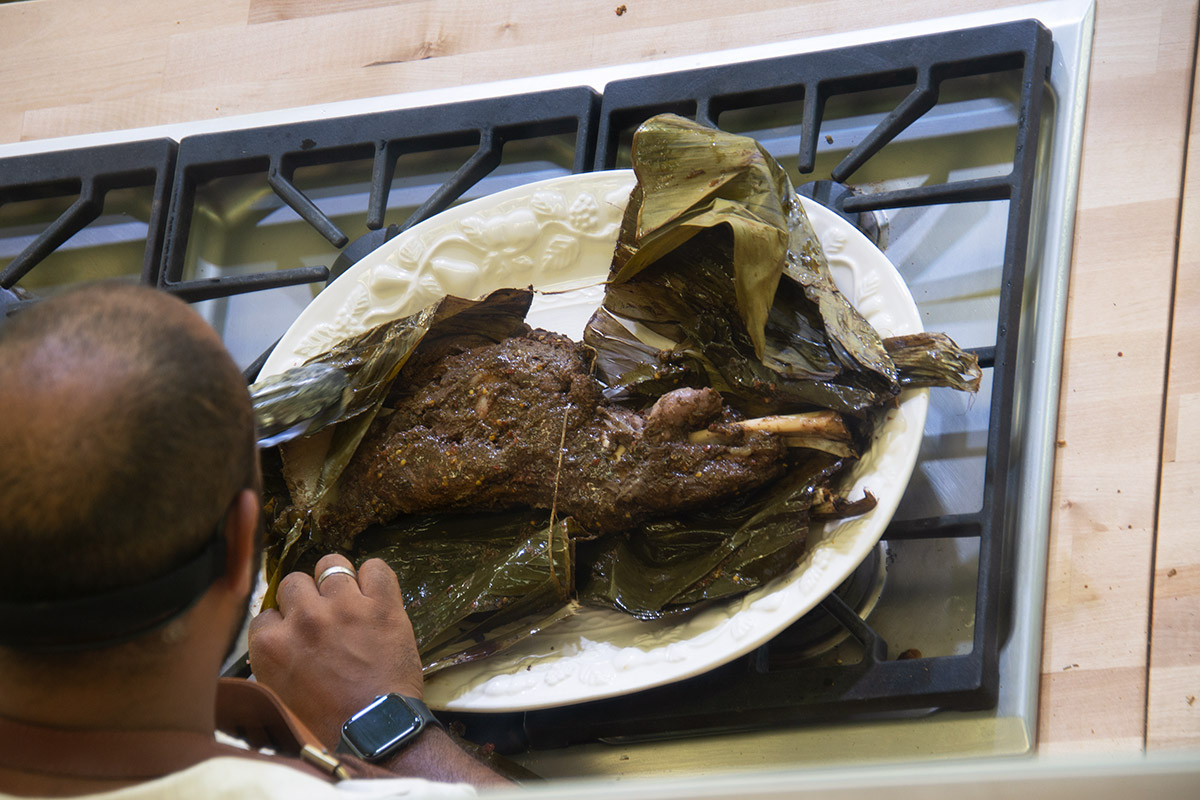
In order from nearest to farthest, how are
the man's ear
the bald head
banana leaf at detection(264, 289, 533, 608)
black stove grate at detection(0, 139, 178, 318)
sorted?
the bald head < the man's ear < banana leaf at detection(264, 289, 533, 608) < black stove grate at detection(0, 139, 178, 318)

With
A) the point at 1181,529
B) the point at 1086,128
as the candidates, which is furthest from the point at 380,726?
the point at 1086,128

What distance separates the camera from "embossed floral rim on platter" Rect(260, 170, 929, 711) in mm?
1037

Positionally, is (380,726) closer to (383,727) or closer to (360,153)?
(383,727)

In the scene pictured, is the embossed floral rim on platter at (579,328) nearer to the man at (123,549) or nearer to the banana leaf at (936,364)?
the banana leaf at (936,364)

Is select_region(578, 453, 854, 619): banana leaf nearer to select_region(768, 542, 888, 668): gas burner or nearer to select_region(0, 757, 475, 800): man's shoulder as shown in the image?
select_region(768, 542, 888, 668): gas burner

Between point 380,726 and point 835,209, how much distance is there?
0.88 m

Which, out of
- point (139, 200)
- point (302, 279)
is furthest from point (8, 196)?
point (302, 279)

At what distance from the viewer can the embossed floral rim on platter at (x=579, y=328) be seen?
3.40ft

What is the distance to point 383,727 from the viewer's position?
3.13 feet

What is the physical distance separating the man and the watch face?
0.20 m

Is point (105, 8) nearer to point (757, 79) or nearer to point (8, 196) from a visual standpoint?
point (8, 196)

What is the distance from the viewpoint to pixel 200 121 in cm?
172

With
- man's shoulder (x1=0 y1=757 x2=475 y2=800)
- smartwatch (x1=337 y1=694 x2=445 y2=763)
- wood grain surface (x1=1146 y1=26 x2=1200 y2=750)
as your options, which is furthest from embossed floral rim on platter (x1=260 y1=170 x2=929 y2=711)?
man's shoulder (x1=0 y1=757 x2=475 y2=800)

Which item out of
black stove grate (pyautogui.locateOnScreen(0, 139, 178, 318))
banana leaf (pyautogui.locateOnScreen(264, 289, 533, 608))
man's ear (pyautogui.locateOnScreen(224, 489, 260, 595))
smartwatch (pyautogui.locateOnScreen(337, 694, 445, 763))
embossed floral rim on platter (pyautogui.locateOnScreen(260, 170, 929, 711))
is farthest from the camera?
black stove grate (pyautogui.locateOnScreen(0, 139, 178, 318))
